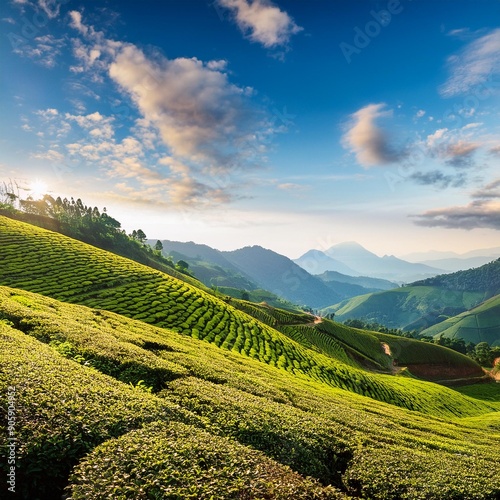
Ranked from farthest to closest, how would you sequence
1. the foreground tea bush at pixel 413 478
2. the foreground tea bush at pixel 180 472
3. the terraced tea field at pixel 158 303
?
1. the terraced tea field at pixel 158 303
2. the foreground tea bush at pixel 413 478
3. the foreground tea bush at pixel 180 472

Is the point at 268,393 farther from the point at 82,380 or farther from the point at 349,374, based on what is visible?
the point at 349,374

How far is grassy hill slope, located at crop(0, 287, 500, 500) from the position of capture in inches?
403

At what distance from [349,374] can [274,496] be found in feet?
Answer: 204

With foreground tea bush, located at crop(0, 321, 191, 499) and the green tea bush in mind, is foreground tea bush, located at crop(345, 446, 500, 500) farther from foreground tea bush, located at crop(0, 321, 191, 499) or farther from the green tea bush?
foreground tea bush, located at crop(0, 321, 191, 499)

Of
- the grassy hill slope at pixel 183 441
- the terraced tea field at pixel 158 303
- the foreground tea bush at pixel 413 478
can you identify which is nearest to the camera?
the grassy hill slope at pixel 183 441

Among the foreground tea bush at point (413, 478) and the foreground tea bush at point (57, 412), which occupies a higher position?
the foreground tea bush at point (57, 412)

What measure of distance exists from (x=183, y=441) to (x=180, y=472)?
1.86 m

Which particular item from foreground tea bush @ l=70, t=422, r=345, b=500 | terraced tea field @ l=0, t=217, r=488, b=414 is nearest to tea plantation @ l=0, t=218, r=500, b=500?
foreground tea bush @ l=70, t=422, r=345, b=500

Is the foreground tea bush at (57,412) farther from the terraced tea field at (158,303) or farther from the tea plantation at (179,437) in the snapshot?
the terraced tea field at (158,303)

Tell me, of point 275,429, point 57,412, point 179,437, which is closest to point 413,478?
point 275,429

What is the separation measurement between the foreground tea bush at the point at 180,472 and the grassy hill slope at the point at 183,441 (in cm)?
4

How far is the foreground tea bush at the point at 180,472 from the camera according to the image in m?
Answer: 9.44

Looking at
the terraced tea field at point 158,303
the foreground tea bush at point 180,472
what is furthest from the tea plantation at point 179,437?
the terraced tea field at point 158,303

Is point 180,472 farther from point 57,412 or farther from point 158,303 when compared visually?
point 158,303
